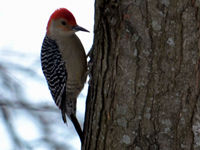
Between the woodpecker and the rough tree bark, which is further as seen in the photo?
the woodpecker

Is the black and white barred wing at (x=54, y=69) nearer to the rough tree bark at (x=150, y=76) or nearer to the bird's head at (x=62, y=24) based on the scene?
the bird's head at (x=62, y=24)

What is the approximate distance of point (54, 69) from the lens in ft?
13.1

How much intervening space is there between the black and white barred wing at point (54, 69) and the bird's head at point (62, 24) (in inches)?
7.2

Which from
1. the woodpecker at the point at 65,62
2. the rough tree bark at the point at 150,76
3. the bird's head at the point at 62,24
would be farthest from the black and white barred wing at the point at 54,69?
the rough tree bark at the point at 150,76

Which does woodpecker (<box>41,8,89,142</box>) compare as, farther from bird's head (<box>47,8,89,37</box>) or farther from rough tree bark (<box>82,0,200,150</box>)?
rough tree bark (<box>82,0,200,150</box>)

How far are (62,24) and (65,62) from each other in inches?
24.0

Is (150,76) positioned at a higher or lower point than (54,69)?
higher

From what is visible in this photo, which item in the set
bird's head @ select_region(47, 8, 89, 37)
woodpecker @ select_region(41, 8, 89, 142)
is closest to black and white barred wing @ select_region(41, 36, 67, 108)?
woodpecker @ select_region(41, 8, 89, 142)

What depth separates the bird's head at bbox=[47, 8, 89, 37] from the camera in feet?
12.9

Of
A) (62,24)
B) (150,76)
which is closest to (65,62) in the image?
(62,24)

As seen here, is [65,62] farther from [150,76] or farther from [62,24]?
[150,76]

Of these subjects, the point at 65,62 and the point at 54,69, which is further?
the point at 54,69

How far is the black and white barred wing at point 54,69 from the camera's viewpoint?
393 centimetres

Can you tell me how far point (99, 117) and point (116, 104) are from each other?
0.83 ft
